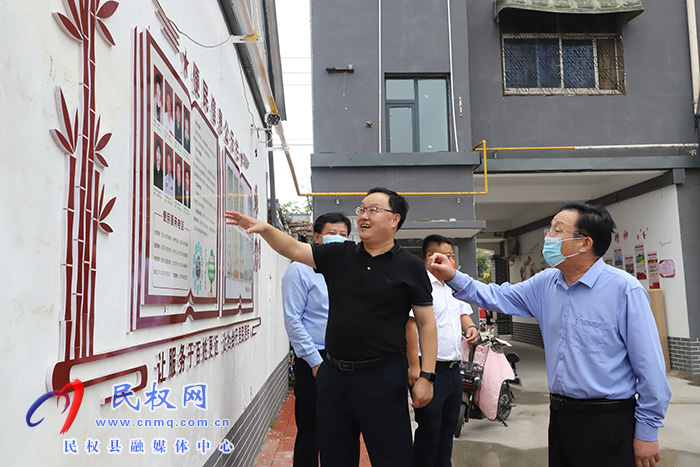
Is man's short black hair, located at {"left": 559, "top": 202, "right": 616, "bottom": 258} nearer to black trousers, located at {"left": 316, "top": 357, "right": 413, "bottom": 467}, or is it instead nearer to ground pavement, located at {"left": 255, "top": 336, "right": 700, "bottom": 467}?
black trousers, located at {"left": 316, "top": 357, "right": 413, "bottom": 467}

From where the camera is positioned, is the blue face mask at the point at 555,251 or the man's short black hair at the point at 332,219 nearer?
the blue face mask at the point at 555,251

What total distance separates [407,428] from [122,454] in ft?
4.20

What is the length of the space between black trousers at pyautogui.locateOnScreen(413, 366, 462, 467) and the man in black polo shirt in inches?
31.6

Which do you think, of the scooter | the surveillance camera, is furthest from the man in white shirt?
the surveillance camera

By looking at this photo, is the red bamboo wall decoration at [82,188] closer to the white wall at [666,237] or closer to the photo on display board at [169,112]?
the photo on display board at [169,112]

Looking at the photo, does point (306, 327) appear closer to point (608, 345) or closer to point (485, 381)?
point (608, 345)

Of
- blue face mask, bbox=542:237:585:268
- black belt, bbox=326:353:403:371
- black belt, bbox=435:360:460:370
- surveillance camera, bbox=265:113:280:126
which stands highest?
surveillance camera, bbox=265:113:280:126

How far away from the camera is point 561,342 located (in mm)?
2529

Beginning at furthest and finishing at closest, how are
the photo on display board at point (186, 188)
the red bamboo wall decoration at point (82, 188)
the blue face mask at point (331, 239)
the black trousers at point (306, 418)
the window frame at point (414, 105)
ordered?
the window frame at point (414, 105) < the black trousers at point (306, 418) < the blue face mask at point (331, 239) < the photo on display board at point (186, 188) < the red bamboo wall decoration at point (82, 188)

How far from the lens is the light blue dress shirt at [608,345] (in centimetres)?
228

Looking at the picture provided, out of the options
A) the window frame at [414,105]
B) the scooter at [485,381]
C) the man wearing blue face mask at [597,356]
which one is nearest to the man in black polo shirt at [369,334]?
the man wearing blue face mask at [597,356]

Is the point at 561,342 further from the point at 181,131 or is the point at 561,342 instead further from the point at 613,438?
the point at 181,131

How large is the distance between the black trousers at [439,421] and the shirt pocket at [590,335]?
1.22 meters

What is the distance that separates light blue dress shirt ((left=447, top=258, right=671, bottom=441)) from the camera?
2.28 metres
